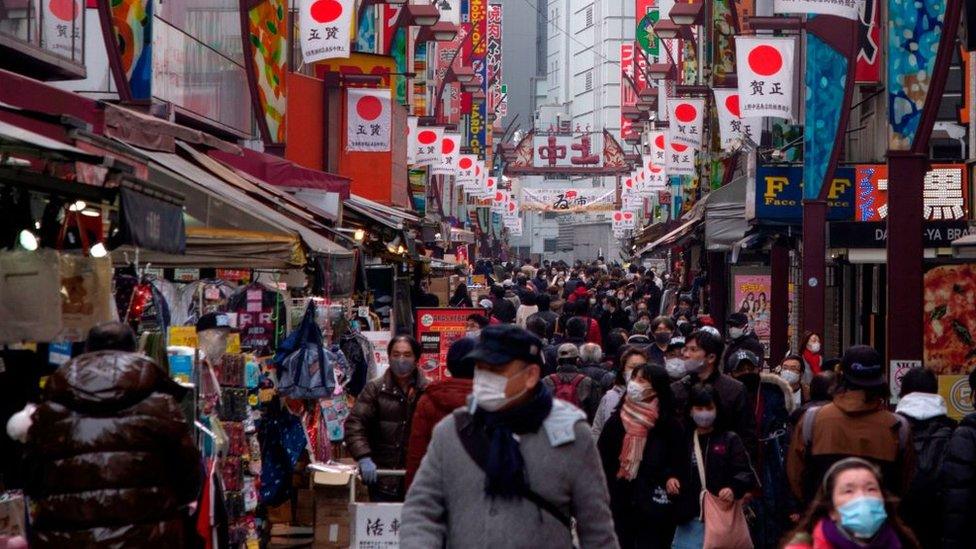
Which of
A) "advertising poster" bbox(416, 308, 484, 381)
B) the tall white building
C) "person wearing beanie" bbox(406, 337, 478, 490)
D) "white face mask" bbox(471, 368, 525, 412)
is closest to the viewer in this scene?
"white face mask" bbox(471, 368, 525, 412)

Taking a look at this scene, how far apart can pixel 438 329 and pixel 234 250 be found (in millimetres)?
5918

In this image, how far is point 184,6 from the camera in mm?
20125

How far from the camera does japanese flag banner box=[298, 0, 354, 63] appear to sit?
21.7 metres

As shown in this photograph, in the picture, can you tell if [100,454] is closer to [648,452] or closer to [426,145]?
[648,452]

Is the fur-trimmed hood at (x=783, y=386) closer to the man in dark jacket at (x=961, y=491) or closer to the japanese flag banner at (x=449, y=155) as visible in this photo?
the man in dark jacket at (x=961, y=491)

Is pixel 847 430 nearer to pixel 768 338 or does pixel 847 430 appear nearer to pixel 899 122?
pixel 899 122

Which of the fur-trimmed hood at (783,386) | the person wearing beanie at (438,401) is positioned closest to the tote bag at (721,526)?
the person wearing beanie at (438,401)

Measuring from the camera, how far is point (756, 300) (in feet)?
80.0

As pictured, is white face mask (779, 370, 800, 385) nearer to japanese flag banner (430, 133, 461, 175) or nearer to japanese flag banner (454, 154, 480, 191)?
japanese flag banner (430, 133, 461, 175)

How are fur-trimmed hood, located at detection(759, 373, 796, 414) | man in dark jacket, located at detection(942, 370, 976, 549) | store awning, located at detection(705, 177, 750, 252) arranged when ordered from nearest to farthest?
man in dark jacket, located at detection(942, 370, 976, 549) < fur-trimmed hood, located at detection(759, 373, 796, 414) < store awning, located at detection(705, 177, 750, 252)

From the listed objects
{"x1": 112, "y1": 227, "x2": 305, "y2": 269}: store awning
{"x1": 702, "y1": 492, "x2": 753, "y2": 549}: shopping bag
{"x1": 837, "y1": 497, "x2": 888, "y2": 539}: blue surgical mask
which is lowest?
{"x1": 702, "y1": 492, "x2": 753, "y2": 549}: shopping bag

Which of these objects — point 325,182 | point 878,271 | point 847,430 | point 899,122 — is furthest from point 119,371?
point 878,271

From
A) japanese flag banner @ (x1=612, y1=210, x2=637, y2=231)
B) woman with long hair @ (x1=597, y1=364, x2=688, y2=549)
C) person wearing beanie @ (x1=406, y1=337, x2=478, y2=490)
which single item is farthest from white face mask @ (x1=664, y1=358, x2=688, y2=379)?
japanese flag banner @ (x1=612, y1=210, x2=637, y2=231)

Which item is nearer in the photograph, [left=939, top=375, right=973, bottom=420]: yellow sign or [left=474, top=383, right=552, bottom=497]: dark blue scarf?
[left=474, top=383, right=552, bottom=497]: dark blue scarf
